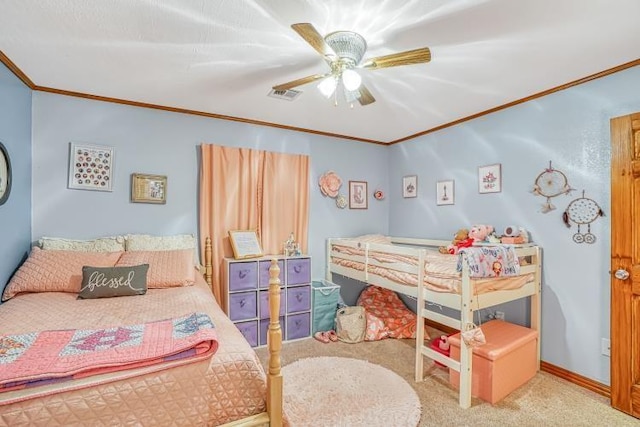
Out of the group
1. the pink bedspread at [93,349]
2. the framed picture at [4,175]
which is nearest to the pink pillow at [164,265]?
the framed picture at [4,175]

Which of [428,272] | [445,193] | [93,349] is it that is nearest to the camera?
[93,349]

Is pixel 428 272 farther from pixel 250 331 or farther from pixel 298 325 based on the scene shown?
pixel 250 331

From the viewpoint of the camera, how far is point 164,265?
2631 mm

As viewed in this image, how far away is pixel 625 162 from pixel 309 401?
2.69m

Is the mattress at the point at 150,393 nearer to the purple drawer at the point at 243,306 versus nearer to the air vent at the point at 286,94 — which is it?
the purple drawer at the point at 243,306

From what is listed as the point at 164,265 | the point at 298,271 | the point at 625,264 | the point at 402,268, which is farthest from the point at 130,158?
the point at 625,264

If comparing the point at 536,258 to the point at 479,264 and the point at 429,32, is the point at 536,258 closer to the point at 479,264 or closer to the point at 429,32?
the point at 479,264

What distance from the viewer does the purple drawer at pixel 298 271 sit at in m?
3.38

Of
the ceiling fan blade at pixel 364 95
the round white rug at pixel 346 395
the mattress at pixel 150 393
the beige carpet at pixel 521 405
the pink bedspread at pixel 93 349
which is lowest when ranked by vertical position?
the beige carpet at pixel 521 405

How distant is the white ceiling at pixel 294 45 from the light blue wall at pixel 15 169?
0.19 m

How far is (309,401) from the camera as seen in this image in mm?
2201

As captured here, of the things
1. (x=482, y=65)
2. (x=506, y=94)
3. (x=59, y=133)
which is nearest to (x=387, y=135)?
(x=506, y=94)

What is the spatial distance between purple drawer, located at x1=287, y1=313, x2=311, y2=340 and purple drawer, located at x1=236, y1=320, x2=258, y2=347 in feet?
1.15

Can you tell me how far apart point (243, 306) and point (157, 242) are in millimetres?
1017
